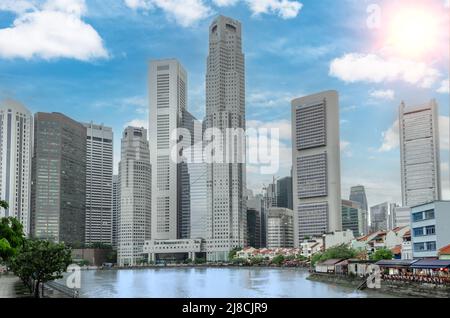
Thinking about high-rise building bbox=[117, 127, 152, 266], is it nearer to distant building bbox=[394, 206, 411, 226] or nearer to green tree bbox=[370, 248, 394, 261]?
distant building bbox=[394, 206, 411, 226]

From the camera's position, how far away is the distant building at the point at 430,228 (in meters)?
13.4

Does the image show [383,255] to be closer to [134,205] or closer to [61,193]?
[61,193]

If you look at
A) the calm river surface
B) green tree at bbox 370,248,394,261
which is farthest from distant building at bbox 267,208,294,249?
green tree at bbox 370,248,394,261

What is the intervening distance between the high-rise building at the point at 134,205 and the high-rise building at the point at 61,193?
1437cm

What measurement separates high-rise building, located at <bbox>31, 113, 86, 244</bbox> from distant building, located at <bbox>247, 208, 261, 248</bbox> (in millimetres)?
24301

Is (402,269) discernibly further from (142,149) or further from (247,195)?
(247,195)

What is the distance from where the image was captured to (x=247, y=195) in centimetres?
6128

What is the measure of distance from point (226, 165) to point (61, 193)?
26.9 metres

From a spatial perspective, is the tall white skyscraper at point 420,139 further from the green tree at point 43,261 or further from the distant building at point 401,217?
the distant building at point 401,217

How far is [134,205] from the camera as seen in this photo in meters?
58.6

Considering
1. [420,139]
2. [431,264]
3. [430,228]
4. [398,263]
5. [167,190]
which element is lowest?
[398,263]

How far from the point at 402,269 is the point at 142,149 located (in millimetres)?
42897

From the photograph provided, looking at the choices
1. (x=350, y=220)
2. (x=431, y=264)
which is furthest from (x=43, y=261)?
(x=350, y=220)
